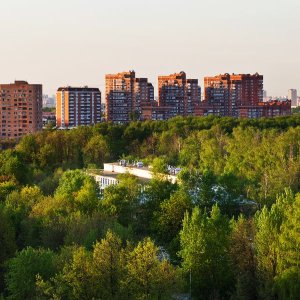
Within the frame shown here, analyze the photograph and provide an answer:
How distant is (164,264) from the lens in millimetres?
11219

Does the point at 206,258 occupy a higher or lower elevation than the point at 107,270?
lower

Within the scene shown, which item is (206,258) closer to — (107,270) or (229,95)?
(107,270)

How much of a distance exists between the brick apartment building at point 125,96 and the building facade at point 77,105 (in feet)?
3.14

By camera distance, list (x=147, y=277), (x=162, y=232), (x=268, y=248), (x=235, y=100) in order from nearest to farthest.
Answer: (x=147, y=277) < (x=268, y=248) < (x=162, y=232) < (x=235, y=100)

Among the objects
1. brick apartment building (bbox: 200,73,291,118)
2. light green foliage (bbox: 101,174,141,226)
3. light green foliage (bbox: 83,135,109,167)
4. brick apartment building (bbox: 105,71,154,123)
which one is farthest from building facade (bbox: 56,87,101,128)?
light green foliage (bbox: 101,174,141,226)

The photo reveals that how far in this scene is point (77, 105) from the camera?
173 ft

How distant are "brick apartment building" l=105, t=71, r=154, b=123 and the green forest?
2544 centimetres

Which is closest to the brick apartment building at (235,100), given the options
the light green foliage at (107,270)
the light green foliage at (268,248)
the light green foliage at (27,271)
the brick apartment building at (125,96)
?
the brick apartment building at (125,96)

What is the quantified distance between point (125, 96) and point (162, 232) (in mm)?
37671

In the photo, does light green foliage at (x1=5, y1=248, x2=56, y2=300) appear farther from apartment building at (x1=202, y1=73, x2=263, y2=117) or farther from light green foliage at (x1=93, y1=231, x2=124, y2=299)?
apartment building at (x1=202, y1=73, x2=263, y2=117)

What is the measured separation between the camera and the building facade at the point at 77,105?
173 feet

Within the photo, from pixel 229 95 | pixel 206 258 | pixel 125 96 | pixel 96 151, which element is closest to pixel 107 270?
pixel 206 258

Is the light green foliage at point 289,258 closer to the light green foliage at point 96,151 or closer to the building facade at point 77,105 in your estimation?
the light green foliage at point 96,151

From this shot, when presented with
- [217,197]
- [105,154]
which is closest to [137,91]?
[105,154]
